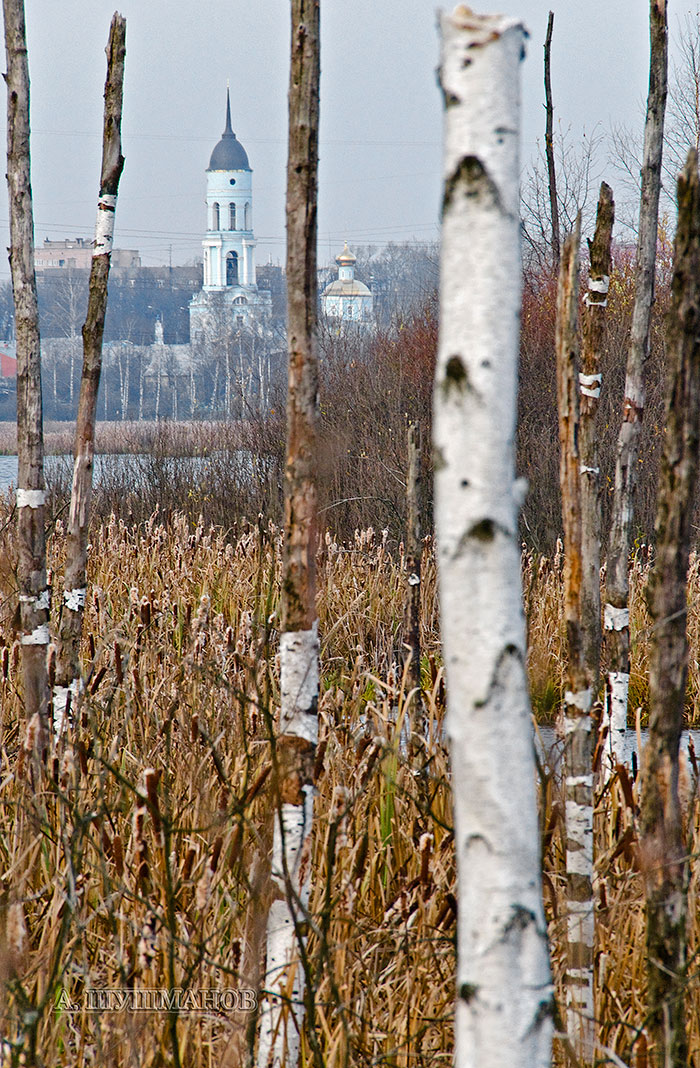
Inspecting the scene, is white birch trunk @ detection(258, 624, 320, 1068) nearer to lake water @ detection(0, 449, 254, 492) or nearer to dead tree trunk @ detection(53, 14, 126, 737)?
dead tree trunk @ detection(53, 14, 126, 737)

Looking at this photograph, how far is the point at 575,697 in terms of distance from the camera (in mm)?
1637

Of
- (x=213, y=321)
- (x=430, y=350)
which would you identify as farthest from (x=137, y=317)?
(x=430, y=350)

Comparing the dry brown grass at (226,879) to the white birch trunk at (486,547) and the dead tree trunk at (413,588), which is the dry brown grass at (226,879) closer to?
the dead tree trunk at (413,588)

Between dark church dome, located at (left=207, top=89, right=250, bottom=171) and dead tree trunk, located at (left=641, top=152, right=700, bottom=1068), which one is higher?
dark church dome, located at (left=207, top=89, right=250, bottom=171)

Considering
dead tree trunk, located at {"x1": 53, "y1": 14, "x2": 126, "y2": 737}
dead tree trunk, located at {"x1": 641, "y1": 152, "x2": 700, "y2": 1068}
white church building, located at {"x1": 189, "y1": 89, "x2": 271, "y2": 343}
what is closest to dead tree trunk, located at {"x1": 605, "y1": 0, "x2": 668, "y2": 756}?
dead tree trunk, located at {"x1": 641, "y1": 152, "x2": 700, "y2": 1068}

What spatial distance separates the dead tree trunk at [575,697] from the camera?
5.17ft

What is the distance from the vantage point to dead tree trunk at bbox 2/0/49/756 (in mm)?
2693

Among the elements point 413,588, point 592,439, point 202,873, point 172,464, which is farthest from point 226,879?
point 172,464

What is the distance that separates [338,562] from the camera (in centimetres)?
651

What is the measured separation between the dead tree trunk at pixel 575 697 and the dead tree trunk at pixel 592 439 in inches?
1.4

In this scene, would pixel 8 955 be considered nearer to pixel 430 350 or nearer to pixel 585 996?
pixel 585 996

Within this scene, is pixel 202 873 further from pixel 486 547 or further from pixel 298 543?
pixel 486 547

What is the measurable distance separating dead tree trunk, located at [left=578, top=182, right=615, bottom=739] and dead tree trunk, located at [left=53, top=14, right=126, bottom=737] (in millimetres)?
1428

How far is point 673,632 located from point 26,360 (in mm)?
2169
